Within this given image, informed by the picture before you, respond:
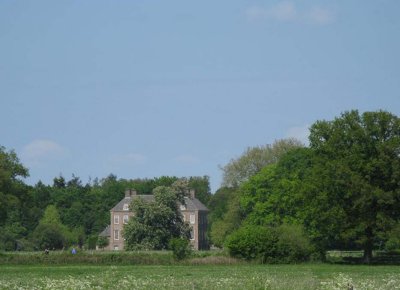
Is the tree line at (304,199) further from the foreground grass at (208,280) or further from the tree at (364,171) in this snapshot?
the foreground grass at (208,280)

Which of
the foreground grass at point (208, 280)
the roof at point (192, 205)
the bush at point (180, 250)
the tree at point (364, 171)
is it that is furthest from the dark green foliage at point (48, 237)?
the foreground grass at point (208, 280)

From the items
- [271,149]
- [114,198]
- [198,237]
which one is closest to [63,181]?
[114,198]

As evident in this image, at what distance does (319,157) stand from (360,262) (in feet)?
31.0

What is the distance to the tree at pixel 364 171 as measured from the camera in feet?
208

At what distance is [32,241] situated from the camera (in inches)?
4542

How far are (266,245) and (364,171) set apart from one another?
9669mm

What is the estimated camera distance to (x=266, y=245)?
64.7 m

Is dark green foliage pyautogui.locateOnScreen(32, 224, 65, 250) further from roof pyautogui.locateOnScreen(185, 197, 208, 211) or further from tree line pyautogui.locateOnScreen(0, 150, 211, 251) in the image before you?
roof pyautogui.locateOnScreen(185, 197, 208, 211)

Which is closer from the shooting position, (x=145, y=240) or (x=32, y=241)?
(x=145, y=240)

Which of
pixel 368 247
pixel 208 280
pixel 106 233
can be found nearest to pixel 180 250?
pixel 368 247

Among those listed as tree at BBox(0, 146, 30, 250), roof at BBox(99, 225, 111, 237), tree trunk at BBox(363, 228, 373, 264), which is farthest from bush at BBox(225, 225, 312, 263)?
roof at BBox(99, 225, 111, 237)

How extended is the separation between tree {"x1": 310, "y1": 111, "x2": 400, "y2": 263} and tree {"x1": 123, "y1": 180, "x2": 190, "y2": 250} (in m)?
36.1

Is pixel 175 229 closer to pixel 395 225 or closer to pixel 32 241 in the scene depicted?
pixel 32 241

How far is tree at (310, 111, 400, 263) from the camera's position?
208ft
